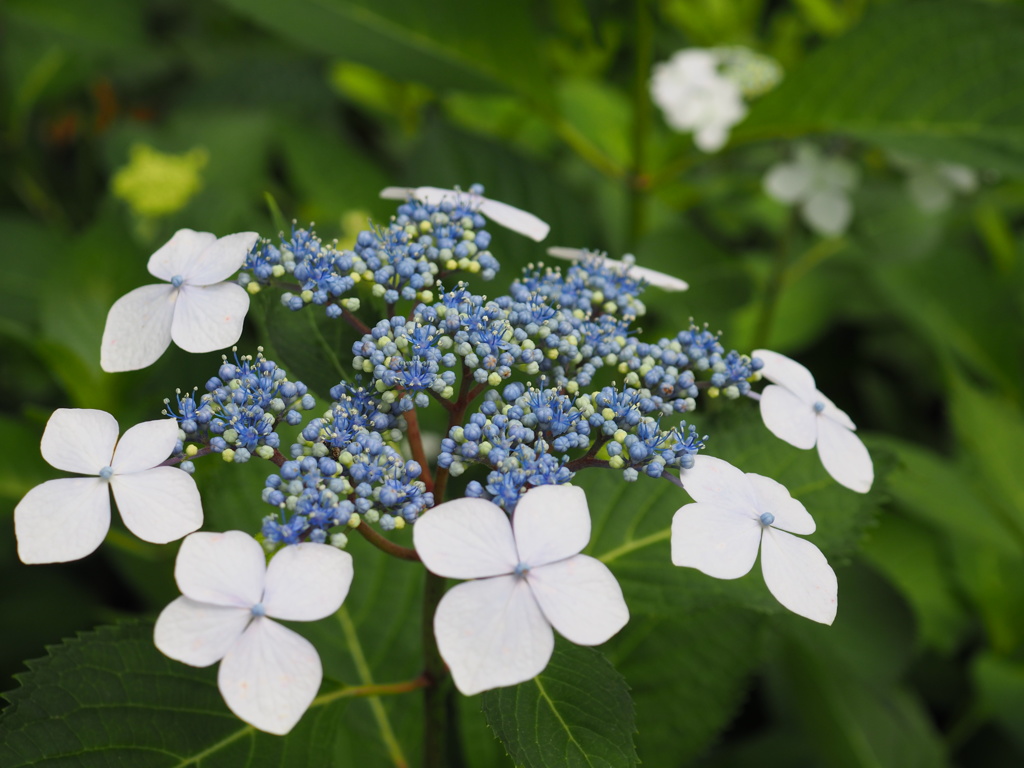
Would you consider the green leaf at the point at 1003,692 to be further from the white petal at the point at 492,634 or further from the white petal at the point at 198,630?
the white petal at the point at 198,630

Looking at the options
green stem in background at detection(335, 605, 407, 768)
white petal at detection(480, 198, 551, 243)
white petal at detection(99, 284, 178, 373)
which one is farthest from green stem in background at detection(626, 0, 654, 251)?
white petal at detection(99, 284, 178, 373)

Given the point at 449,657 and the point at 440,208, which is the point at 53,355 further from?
the point at 449,657

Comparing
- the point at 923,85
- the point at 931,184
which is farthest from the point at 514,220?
the point at 931,184

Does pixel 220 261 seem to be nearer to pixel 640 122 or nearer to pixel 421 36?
pixel 421 36

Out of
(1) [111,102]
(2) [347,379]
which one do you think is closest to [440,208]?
(2) [347,379]

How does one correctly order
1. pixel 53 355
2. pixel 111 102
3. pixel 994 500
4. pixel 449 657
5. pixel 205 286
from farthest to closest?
1. pixel 111 102
2. pixel 994 500
3. pixel 53 355
4. pixel 205 286
5. pixel 449 657

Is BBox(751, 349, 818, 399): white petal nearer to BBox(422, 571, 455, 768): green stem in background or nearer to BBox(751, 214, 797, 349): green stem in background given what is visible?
BBox(422, 571, 455, 768): green stem in background

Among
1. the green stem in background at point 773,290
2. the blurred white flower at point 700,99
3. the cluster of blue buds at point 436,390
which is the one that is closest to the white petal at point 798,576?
the cluster of blue buds at point 436,390
